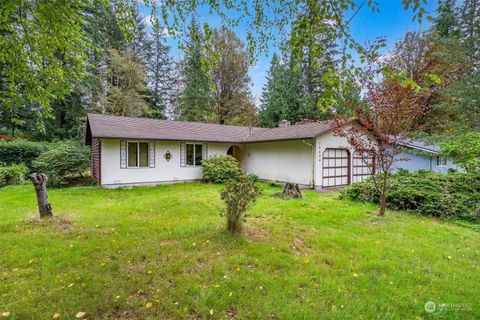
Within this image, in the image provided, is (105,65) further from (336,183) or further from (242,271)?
(242,271)

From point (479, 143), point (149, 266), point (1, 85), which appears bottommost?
point (149, 266)

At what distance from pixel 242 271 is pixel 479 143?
818cm

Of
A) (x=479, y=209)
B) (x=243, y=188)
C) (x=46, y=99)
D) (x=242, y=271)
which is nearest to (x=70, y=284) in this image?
(x=242, y=271)

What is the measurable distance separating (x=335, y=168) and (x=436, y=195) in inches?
206

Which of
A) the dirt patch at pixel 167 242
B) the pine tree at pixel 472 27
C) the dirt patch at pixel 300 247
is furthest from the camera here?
the pine tree at pixel 472 27

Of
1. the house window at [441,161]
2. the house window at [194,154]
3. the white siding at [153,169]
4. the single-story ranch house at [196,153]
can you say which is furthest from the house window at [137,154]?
the house window at [441,161]

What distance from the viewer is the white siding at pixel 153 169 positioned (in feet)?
37.0

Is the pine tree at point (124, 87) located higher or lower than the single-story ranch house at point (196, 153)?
higher

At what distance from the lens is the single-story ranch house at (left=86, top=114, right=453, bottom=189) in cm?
1145

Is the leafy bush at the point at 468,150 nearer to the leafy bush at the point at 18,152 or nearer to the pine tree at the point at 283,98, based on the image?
the pine tree at the point at 283,98

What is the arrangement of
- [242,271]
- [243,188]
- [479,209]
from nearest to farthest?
1. [242,271]
2. [243,188]
3. [479,209]

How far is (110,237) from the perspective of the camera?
187 inches

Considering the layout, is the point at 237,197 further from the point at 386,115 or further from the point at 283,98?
the point at 283,98

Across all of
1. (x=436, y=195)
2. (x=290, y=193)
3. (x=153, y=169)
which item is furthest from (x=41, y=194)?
(x=436, y=195)
